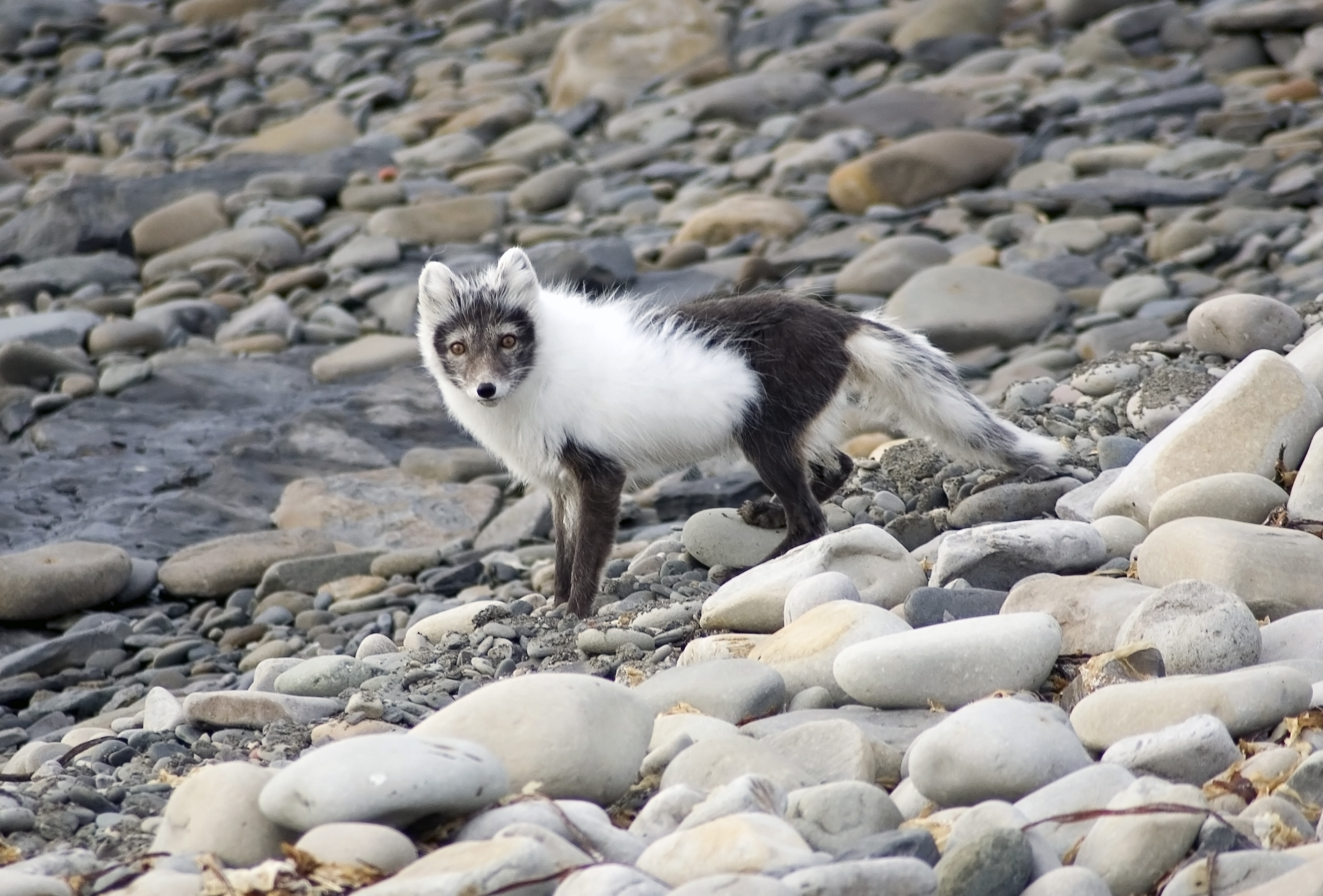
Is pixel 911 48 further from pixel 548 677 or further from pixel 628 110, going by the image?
pixel 548 677

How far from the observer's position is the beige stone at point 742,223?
1202cm

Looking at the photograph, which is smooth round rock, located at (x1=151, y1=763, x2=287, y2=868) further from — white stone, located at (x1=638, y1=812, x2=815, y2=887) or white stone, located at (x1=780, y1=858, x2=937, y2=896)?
white stone, located at (x1=780, y1=858, x2=937, y2=896)

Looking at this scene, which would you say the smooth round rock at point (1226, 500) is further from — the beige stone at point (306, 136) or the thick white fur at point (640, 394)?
the beige stone at point (306, 136)

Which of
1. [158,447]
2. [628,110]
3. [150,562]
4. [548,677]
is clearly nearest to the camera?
[548,677]

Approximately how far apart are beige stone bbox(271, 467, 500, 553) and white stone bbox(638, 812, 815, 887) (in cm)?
524

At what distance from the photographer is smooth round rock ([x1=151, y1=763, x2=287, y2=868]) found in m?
3.29

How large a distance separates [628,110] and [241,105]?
468 cm

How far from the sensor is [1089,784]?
325 cm

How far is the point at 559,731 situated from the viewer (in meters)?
3.53

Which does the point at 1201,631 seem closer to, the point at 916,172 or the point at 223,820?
the point at 223,820

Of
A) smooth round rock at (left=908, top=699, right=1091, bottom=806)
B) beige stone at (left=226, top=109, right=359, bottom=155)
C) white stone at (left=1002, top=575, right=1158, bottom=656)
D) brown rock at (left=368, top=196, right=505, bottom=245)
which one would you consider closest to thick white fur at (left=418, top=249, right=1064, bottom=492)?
white stone at (left=1002, top=575, right=1158, bottom=656)

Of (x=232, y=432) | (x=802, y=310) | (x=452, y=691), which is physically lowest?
(x=232, y=432)

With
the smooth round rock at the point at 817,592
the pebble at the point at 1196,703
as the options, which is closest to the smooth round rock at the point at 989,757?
the pebble at the point at 1196,703

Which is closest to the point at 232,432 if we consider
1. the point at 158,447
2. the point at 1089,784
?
the point at 158,447
